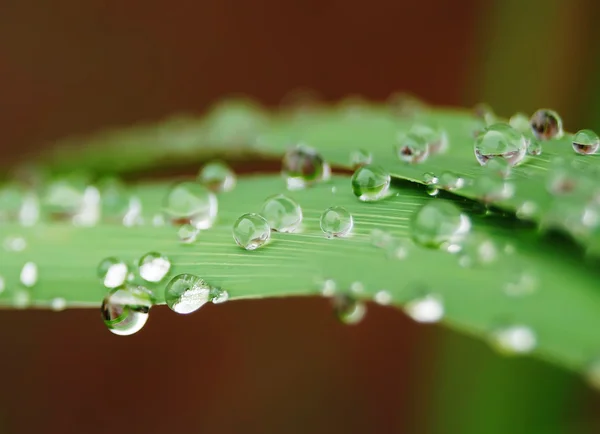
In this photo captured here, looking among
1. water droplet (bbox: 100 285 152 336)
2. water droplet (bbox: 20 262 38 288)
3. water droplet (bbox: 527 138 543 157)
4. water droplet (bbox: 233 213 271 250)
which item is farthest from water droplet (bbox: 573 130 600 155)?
water droplet (bbox: 20 262 38 288)

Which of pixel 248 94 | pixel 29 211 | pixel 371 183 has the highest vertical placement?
pixel 371 183

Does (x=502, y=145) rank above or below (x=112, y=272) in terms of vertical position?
above

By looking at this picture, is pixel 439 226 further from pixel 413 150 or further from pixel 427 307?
pixel 413 150

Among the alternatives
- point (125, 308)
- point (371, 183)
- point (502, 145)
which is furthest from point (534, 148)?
point (125, 308)

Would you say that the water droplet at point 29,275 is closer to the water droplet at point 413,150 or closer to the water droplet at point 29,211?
the water droplet at point 29,211

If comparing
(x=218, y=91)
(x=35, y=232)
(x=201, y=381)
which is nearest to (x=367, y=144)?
(x=35, y=232)

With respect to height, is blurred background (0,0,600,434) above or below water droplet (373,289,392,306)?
below

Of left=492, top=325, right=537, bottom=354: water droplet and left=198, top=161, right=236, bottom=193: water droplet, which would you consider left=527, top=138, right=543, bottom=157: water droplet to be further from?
left=198, top=161, right=236, bottom=193: water droplet

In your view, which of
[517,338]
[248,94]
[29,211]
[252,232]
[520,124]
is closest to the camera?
[517,338]
